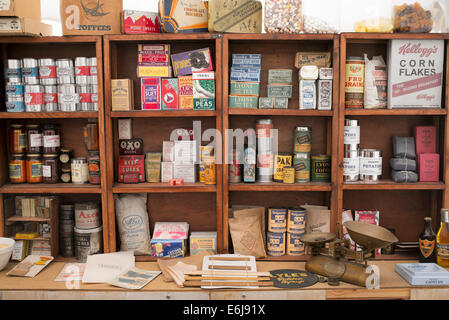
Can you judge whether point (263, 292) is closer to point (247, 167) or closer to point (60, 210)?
point (247, 167)

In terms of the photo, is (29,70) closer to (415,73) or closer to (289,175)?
(289,175)

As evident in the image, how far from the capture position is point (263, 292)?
216 centimetres

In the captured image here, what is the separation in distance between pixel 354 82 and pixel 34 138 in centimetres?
200

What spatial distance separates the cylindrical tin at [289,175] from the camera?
253 centimetres

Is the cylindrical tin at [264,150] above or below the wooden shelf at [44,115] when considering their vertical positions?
below

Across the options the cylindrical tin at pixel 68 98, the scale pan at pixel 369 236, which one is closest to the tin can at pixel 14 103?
the cylindrical tin at pixel 68 98

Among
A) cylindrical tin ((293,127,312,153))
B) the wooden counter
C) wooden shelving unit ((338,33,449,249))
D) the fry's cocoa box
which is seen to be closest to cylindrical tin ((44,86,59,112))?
the wooden counter

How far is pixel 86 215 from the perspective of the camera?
101 inches

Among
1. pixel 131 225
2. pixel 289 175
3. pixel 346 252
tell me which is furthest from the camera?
pixel 131 225

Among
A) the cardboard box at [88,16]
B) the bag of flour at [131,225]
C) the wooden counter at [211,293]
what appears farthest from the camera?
the bag of flour at [131,225]

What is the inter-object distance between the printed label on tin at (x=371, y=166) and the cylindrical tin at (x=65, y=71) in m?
1.84

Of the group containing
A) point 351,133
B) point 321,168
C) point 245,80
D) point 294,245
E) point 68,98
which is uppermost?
point 245,80

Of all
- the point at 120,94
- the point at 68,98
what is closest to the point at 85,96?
the point at 68,98

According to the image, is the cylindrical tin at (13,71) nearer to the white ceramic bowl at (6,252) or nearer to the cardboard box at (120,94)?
the cardboard box at (120,94)
